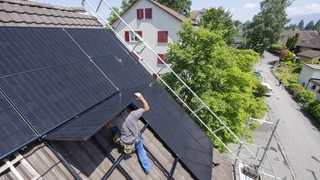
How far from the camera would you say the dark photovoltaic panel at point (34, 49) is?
4.10 meters

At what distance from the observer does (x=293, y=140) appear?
21.9 m

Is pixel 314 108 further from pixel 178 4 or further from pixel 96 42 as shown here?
pixel 178 4

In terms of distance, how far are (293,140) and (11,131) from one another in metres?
25.8

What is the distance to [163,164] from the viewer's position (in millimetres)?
5188

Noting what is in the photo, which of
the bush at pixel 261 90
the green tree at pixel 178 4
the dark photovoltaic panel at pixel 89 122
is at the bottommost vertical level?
the bush at pixel 261 90

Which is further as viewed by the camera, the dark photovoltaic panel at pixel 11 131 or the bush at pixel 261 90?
the bush at pixel 261 90

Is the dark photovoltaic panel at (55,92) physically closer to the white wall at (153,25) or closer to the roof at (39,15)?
the roof at (39,15)

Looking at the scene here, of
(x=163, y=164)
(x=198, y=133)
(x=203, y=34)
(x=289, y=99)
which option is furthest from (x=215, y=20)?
(x=163, y=164)

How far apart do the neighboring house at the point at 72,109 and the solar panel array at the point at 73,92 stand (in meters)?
0.02

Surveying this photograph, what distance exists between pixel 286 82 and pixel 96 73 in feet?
145

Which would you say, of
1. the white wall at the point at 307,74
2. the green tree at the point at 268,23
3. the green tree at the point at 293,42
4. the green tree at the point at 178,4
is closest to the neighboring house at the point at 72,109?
the white wall at the point at 307,74

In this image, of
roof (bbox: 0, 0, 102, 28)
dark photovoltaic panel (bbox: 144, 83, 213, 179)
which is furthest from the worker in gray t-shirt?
roof (bbox: 0, 0, 102, 28)

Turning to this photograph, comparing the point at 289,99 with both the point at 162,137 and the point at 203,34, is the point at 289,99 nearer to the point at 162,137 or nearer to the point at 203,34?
the point at 203,34

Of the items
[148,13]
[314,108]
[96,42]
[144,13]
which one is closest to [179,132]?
[96,42]
